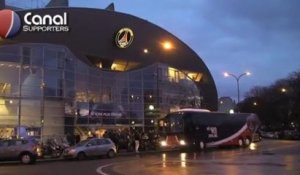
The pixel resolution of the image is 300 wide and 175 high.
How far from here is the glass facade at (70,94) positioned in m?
55.7

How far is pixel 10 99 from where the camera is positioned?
181 ft

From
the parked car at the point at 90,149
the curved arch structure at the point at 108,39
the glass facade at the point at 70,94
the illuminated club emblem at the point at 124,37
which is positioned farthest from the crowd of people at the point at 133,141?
the illuminated club emblem at the point at 124,37

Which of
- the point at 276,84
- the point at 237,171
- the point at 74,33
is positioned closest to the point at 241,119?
the point at 74,33

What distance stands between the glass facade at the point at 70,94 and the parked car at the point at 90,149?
15.7 meters

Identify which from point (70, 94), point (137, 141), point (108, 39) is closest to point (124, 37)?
point (108, 39)

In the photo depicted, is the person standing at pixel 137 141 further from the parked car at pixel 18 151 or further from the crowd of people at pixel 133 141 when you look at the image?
the parked car at pixel 18 151

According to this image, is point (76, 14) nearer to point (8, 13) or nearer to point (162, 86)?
point (162, 86)

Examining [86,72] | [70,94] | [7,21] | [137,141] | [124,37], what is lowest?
[137,141]

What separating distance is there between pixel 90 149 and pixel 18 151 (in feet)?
21.8

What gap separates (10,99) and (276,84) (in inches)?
3748

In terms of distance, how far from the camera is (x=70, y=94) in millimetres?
61188

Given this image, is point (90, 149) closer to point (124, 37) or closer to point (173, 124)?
point (173, 124)

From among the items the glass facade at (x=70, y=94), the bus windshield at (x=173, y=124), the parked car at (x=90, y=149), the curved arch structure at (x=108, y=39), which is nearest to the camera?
the parked car at (x=90, y=149)

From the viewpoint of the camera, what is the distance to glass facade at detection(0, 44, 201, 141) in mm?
55719
